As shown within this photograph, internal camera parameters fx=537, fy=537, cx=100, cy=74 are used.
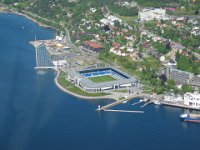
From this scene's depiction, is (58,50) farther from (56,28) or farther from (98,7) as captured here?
(98,7)

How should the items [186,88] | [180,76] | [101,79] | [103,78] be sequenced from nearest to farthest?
[186,88] → [180,76] → [101,79] → [103,78]

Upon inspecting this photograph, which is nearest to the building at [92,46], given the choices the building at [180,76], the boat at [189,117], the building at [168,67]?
the building at [168,67]

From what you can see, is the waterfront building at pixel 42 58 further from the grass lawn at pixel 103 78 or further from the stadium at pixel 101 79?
the grass lawn at pixel 103 78

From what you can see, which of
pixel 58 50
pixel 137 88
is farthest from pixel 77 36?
pixel 137 88

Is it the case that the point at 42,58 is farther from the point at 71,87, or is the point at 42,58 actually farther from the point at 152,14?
the point at 152,14

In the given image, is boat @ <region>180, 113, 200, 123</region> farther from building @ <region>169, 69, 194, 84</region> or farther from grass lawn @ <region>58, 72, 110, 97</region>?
grass lawn @ <region>58, 72, 110, 97</region>

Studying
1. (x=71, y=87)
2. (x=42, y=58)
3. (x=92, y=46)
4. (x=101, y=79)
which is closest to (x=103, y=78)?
(x=101, y=79)
